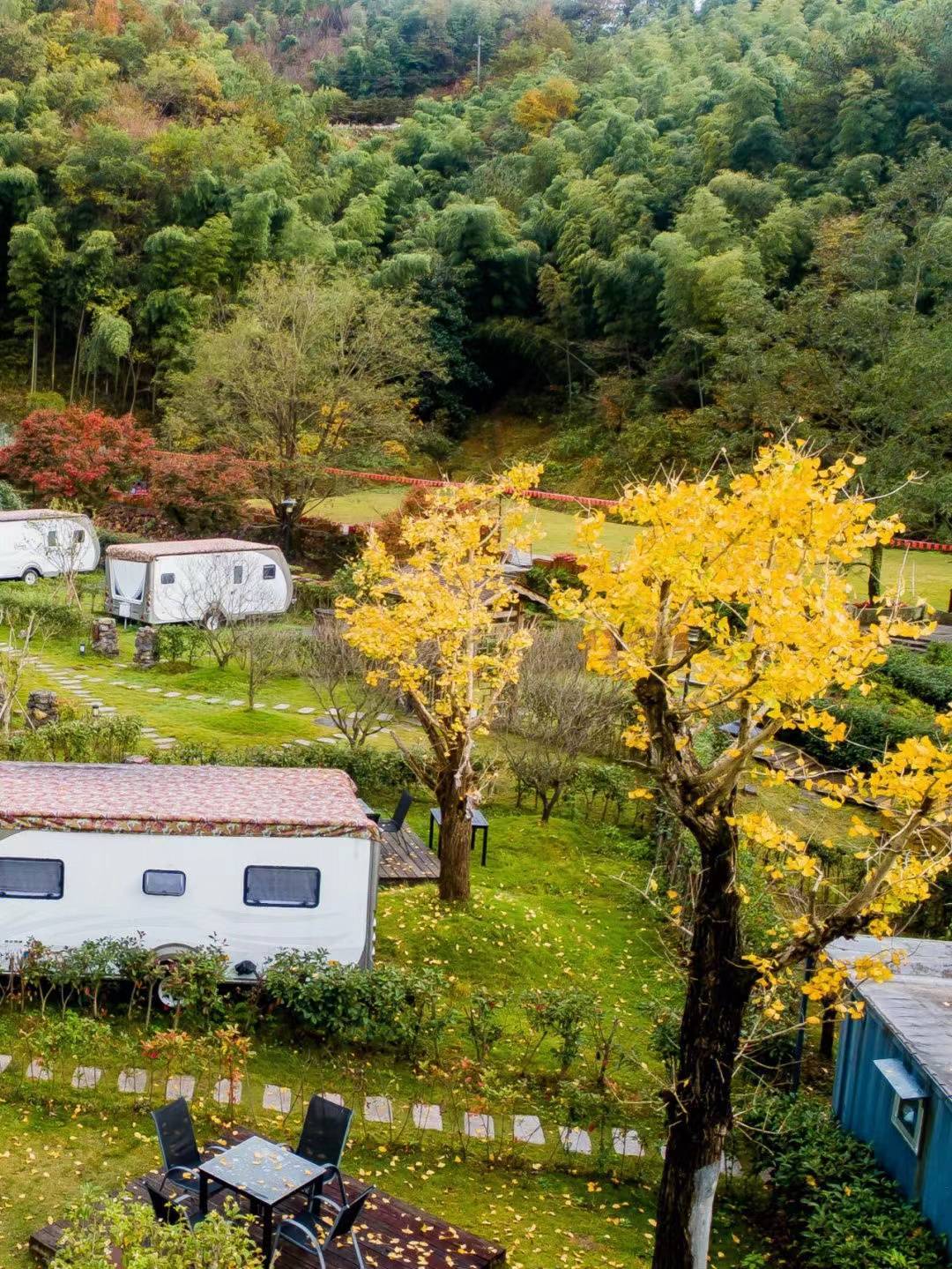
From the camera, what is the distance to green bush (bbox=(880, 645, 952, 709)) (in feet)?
58.2

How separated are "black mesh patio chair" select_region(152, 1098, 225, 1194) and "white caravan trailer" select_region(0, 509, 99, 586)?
1686 cm

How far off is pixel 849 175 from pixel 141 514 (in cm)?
2409

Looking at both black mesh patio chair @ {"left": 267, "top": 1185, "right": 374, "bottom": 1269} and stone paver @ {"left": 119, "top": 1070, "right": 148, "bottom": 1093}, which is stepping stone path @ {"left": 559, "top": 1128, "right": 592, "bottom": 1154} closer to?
black mesh patio chair @ {"left": 267, "top": 1185, "right": 374, "bottom": 1269}

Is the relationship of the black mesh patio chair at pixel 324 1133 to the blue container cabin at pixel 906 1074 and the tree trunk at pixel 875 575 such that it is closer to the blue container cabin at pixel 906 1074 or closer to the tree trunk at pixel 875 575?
the blue container cabin at pixel 906 1074

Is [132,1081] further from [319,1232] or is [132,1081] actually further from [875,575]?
[875,575]

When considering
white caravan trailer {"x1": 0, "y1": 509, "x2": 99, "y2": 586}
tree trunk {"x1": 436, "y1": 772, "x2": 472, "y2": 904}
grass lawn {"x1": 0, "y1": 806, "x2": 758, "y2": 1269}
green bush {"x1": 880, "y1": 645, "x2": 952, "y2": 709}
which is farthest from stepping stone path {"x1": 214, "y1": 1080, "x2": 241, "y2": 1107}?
white caravan trailer {"x1": 0, "y1": 509, "x2": 99, "y2": 586}

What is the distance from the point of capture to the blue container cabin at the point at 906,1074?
609 centimetres

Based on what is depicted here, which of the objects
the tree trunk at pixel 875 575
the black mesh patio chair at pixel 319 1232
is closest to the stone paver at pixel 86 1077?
the black mesh patio chair at pixel 319 1232

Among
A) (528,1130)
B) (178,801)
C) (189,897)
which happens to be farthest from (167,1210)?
(178,801)

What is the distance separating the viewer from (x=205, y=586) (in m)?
20.3

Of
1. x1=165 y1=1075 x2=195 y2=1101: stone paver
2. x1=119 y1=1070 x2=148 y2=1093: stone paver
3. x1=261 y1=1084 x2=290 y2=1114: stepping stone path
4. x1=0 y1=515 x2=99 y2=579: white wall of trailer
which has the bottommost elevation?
x1=261 y1=1084 x2=290 y2=1114: stepping stone path

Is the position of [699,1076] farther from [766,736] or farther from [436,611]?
[436,611]

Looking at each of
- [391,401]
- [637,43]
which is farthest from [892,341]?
[637,43]

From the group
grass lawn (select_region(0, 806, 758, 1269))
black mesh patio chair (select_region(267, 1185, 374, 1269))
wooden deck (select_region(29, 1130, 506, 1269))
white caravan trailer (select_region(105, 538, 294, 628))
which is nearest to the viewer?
black mesh patio chair (select_region(267, 1185, 374, 1269))
